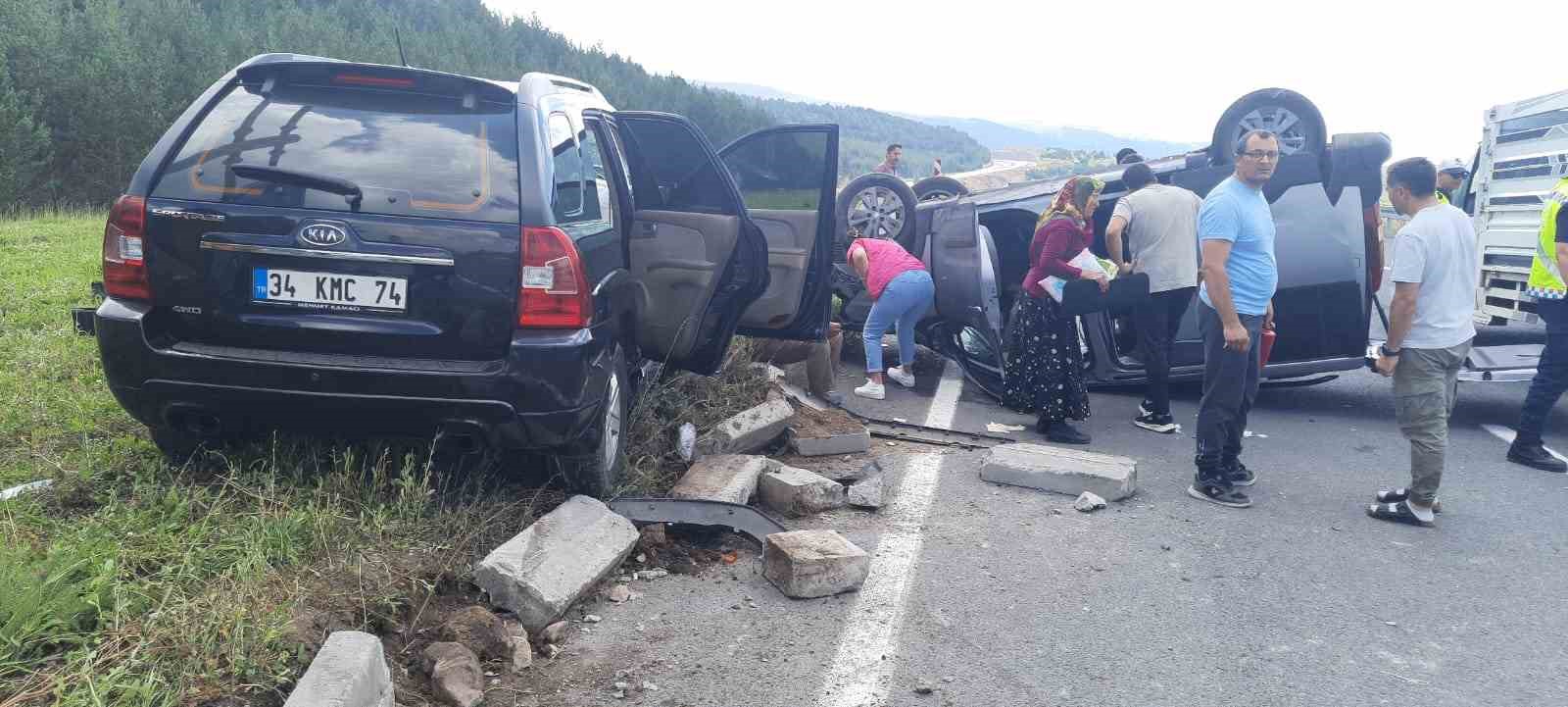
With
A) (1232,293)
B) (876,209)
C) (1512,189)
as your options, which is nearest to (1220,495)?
(1232,293)

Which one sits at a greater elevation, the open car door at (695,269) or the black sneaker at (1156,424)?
the open car door at (695,269)

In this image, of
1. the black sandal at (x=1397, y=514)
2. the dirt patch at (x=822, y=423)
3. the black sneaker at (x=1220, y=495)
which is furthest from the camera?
the dirt patch at (x=822, y=423)

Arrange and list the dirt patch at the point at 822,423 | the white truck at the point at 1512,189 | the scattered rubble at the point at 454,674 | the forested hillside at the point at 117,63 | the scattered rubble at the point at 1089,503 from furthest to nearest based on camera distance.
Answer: the forested hillside at the point at 117,63
the white truck at the point at 1512,189
the dirt patch at the point at 822,423
the scattered rubble at the point at 1089,503
the scattered rubble at the point at 454,674

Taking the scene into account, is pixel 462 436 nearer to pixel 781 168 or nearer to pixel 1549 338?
pixel 781 168

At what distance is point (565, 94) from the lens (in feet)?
14.4

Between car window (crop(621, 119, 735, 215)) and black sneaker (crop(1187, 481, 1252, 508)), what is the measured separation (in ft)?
8.88

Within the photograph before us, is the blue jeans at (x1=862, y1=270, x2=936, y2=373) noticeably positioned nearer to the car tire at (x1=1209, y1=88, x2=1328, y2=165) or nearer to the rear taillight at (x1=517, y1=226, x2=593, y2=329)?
the car tire at (x1=1209, y1=88, x2=1328, y2=165)

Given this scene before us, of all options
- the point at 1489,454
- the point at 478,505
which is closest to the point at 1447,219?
the point at 1489,454

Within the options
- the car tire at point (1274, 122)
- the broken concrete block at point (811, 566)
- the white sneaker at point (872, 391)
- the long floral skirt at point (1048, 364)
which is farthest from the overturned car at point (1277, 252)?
the broken concrete block at point (811, 566)

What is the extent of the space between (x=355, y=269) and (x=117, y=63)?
1873 inches

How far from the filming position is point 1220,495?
5.05 meters

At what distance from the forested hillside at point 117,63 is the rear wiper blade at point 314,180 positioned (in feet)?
108

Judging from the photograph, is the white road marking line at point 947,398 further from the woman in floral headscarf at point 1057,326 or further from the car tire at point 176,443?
the car tire at point 176,443

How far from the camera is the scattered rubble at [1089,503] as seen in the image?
488cm
